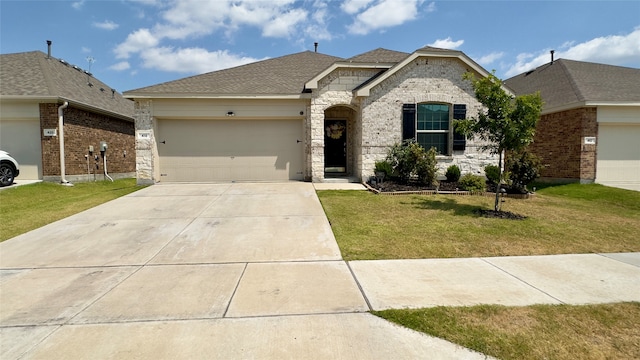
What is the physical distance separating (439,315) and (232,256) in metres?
3.32

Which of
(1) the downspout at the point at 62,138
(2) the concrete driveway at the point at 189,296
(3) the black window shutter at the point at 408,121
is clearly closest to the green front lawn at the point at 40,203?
(1) the downspout at the point at 62,138

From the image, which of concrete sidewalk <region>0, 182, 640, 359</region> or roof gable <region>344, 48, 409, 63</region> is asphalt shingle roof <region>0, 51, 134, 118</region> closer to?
concrete sidewalk <region>0, 182, 640, 359</region>

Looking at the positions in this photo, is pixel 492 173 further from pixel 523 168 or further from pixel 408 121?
pixel 408 121

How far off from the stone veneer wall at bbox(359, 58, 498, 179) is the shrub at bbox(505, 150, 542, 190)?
6.23 ft

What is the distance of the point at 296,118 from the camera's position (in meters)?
13.6

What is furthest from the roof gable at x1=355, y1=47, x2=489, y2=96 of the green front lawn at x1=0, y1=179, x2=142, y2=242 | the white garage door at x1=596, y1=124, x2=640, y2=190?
the green front lawn at x1=0, y1=179, x2=142, y2=242

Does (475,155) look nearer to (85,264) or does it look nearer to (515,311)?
(515,311)

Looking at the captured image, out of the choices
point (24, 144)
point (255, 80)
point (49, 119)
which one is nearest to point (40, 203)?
point (49, 119)

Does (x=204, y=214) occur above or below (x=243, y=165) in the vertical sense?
below

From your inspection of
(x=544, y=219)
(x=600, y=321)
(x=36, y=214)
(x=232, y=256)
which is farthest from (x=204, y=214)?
(x=544, y=219)

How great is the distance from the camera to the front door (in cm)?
1488

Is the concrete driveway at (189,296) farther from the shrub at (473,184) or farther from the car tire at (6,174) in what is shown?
the car tire at (6,174)

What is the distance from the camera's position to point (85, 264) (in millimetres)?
5000

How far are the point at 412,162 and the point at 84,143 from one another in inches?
574
